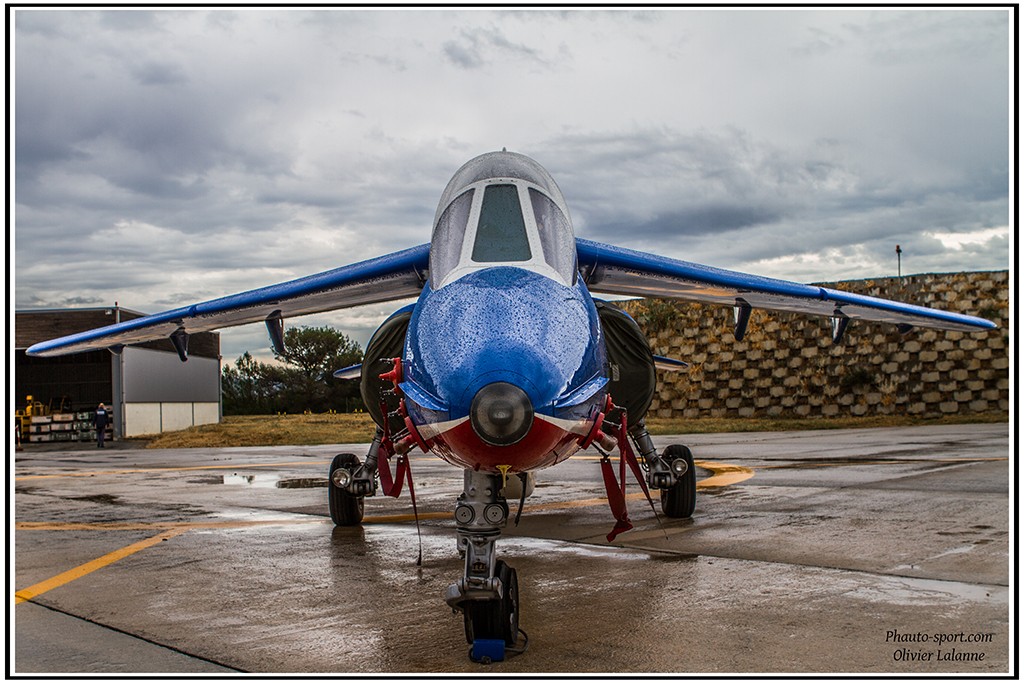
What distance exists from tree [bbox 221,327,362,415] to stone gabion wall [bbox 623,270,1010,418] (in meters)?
23.4

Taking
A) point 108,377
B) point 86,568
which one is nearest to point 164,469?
point 86,568

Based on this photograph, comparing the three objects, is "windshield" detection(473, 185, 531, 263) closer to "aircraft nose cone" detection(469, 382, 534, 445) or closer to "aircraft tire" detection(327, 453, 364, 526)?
"aircraft nose cone" detection(469, 382, 534, 445)

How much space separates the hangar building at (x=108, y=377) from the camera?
36406 mm

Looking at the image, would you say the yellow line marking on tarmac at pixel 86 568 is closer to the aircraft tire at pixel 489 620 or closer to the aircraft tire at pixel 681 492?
the aircraft tire at pixel 489 620

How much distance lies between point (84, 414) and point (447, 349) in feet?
129

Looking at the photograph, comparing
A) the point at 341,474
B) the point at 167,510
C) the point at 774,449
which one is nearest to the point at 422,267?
the point at 341,474

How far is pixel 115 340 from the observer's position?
9.76m

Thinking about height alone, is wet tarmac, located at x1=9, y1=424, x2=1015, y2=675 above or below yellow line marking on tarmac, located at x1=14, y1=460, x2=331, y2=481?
below

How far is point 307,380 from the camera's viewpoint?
54031 millimetres

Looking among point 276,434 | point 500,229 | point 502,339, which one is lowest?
point 276,434

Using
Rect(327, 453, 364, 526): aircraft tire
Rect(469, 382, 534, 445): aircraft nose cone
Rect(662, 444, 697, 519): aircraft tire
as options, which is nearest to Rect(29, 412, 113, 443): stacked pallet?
Rect(327, 453, 364, 526): aircraft tire

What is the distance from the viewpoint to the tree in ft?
171

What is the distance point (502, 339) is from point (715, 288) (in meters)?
4.71

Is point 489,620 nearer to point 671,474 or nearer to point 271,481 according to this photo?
point 671,474
